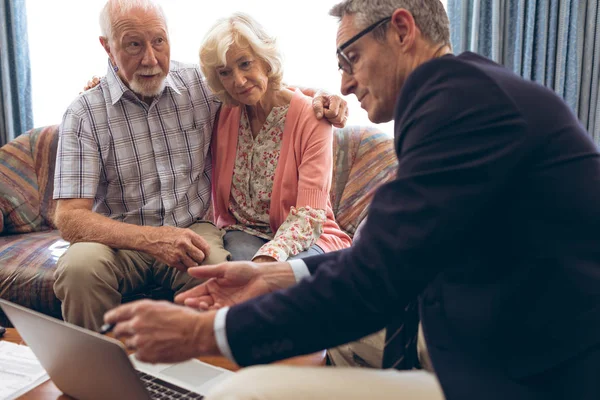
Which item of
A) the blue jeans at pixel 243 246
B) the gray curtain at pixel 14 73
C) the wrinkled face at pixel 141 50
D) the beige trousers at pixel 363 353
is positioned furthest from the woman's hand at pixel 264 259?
the gray curtain at pixel 14 73

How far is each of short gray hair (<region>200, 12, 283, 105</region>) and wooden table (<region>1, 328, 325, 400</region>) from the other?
0.99 metres

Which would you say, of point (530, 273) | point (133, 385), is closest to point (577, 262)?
point (530, 273)

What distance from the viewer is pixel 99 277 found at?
189 cm

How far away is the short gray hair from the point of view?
6.25 ft

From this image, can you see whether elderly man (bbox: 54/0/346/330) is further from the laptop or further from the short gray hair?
the laptop

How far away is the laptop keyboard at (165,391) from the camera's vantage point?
1209 millimetres

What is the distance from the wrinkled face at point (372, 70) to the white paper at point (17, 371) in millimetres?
944

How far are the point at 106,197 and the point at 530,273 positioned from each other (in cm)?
166

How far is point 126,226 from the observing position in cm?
196

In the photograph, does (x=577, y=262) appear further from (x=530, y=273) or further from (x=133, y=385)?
(x=133, y=385)

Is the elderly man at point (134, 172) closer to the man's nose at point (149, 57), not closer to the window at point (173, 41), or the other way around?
the man's nose at point (149, 57)

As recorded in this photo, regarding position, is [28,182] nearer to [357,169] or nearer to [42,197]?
[42,197]

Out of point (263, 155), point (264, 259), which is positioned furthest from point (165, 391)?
point (263, 155)

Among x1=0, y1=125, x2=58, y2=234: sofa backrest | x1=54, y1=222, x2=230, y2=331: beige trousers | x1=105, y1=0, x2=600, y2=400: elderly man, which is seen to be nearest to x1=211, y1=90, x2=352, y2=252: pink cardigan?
x1=54, y1=222, x2=230, y2=331: beige trousers
